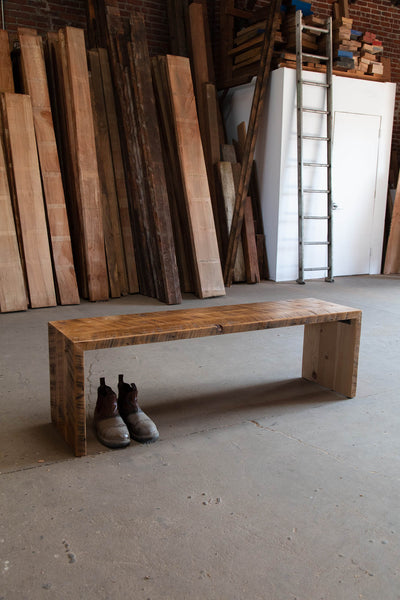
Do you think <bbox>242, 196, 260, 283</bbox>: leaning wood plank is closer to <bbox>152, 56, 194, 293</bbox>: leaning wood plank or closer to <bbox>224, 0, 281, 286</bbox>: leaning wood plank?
<bbox>224, 0, 281, 286</bbox>: leaning wood plank

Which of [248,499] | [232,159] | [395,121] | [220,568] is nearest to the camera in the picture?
[220,568]

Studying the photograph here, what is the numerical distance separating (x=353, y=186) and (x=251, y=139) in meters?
1.60

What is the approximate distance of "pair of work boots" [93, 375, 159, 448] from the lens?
6.84 feet

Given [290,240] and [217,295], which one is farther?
[290,240]

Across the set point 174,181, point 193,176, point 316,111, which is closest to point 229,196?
point 174,181

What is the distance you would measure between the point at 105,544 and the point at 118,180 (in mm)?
4183

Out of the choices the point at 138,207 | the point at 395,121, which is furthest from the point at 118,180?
the point at 395,121

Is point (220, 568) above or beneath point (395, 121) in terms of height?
beneath

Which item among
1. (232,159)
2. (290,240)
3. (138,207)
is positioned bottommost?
(290,240)

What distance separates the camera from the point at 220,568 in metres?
1.39

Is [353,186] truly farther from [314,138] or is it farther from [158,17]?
[158,17]

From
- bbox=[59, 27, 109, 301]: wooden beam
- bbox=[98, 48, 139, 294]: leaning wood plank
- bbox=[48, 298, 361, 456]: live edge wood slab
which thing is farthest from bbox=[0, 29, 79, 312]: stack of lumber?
bbox=[48, 298, 361, 456]: live edge wood slab

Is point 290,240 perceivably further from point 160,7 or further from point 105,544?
point 105,544

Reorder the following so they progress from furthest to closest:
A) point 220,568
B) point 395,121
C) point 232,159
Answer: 1. point 395,121
2. point 232,159
3. point 220,568
